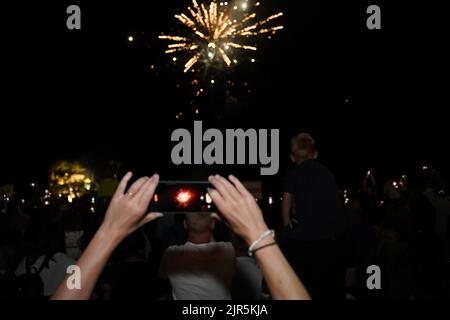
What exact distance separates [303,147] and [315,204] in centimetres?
60

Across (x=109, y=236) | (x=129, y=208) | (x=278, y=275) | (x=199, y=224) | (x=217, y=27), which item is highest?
(x=217, y=27)

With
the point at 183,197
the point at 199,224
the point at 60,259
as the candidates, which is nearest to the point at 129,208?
the point at 183,197

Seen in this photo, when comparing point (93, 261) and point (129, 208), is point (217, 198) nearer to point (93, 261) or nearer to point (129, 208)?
point (129, 208)

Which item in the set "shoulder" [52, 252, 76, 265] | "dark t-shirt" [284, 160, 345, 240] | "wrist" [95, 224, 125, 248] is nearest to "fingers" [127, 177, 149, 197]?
"wrist" [95, 224, 125, 248]

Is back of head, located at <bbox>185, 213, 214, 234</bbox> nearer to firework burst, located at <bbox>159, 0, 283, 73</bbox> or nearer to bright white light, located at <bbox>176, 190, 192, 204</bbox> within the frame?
bright white light, located at <bbox>176, 190, 192, 204</bbox>

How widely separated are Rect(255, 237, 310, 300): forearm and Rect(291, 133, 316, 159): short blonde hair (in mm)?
3710

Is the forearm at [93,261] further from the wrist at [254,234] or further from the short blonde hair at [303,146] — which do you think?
the short blonde hair at [303,146]

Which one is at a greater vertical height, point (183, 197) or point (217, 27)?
point (217, 27)

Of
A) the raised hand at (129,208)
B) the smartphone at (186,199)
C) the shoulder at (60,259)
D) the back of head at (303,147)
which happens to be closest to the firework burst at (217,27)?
the shoulder at (60,259)

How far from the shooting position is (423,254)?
782cm

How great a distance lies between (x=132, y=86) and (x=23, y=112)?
5409 mm

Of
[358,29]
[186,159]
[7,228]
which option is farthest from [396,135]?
[186,159]

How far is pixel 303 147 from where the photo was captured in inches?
227

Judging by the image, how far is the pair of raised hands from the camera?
2.09 metres
